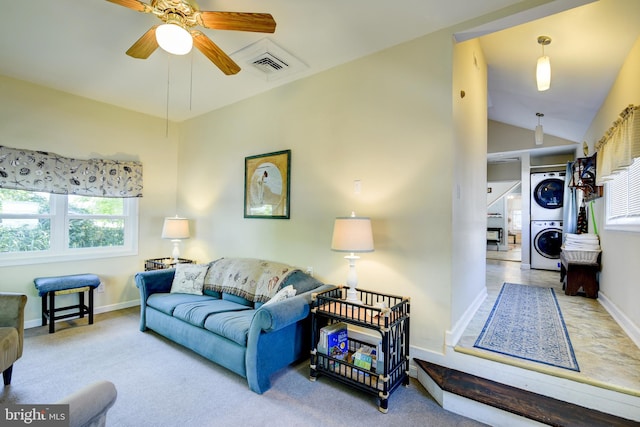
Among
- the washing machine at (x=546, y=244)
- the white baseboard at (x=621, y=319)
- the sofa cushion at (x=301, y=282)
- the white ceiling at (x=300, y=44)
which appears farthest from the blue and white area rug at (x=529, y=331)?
the washing machine at (x=546, y=244)

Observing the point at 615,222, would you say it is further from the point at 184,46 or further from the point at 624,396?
the point at 184,46

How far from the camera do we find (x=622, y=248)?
2861mm

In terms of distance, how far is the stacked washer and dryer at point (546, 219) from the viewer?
6.02 metres

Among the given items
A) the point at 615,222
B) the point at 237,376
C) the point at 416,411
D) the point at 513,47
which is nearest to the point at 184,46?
the point at 237,376

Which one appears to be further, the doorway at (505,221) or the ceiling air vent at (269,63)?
the doorway at (505,221)

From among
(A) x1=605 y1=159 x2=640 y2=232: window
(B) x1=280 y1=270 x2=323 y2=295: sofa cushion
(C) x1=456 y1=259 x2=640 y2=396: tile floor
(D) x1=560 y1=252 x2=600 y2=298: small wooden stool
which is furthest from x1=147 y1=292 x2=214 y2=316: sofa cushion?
(D) x1=560 y1=252 x2=600 y2=298: small wooden stool

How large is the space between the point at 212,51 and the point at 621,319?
4.33 meters

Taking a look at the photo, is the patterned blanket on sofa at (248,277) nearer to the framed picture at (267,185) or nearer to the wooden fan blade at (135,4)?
the framed picture at (267,185)

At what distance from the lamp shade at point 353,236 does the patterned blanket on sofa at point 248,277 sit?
0.81 m

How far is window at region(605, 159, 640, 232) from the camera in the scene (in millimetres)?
2643

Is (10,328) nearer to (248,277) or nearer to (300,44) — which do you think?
(248,277)

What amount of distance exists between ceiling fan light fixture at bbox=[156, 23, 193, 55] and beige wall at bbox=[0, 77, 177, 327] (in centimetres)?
291

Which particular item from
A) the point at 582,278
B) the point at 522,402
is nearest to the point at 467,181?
the point at 522,402

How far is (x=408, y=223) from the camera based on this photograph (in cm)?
256
